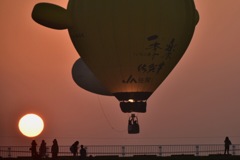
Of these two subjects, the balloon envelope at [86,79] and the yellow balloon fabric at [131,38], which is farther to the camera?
the balloon envelope at [86,79]

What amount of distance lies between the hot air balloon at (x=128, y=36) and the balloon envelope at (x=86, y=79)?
11374 millimetres

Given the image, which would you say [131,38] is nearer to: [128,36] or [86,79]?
[128,36]

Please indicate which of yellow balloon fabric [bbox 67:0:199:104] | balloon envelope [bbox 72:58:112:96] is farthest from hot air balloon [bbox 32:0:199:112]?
balloon envelope [bbox 72:58:112:96]

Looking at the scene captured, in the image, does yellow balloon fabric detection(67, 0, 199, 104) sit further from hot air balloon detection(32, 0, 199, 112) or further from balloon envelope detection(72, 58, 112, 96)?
balloon envelope detection(72, 58, 112, 96)

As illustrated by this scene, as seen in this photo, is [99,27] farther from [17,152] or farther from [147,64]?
[17,152]

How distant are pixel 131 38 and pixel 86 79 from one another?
17509 millimetres

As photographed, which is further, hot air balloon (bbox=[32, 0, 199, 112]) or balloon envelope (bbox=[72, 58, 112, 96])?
balloon envelope (bbox=[72, 58, 112, 96])

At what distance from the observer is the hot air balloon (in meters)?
69.9

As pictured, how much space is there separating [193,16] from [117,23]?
6014 millimetres

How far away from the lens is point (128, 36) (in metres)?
70.4

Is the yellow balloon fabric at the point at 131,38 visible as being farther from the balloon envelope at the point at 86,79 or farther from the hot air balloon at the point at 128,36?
the balloon envelope at the point at 86,79

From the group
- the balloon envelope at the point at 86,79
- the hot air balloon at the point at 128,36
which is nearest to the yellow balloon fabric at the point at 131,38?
the hot air balloon at the point at 128,36

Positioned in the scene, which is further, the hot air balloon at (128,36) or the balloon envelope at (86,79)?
the balloon envelope at (86,79)

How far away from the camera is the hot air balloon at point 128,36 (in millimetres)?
69938
